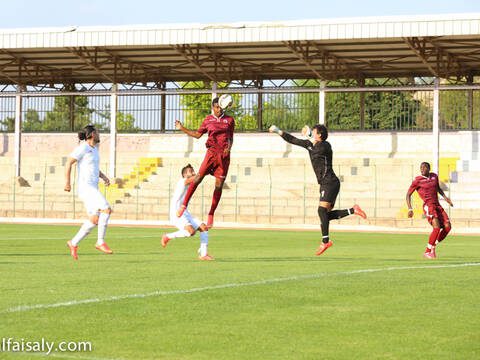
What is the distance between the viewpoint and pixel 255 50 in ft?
164

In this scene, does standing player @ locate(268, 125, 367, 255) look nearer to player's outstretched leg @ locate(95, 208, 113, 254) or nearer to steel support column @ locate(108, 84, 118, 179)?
player's outstretched leg @ locate(95, 208, 113, 254)

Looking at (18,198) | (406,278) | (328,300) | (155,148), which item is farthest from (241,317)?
(155,148)

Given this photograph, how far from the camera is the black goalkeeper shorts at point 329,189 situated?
18438mm

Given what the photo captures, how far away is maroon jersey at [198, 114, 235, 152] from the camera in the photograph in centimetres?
1783

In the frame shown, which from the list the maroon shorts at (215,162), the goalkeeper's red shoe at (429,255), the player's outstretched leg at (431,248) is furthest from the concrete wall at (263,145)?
the maroon shorts at (215,162)

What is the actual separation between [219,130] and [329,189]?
2.14 m

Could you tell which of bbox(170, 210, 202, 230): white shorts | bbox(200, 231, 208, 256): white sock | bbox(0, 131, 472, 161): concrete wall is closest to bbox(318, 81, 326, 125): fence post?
bbox(0, 131, 472, 161): concrete wall

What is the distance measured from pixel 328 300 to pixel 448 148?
1566 inches

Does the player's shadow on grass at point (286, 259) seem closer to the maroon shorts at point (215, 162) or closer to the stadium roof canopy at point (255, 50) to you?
the maroon shorts at point (215, 162)

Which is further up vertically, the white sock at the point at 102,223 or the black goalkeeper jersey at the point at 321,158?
the black goalkeeper jersey at the point at 321,158

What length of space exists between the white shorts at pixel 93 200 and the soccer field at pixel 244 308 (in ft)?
3.79

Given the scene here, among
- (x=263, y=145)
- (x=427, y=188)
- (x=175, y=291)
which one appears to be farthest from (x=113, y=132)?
(x=175, y=291)

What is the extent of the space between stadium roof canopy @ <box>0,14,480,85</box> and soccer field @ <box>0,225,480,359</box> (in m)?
29.6

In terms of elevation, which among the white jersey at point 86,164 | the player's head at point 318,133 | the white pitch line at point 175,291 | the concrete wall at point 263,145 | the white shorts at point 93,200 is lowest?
the white pitch line at point 175,291
